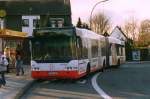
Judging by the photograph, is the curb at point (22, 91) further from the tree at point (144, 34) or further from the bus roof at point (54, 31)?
the tree at point (144, 34)

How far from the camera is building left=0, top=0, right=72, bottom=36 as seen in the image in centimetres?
7144

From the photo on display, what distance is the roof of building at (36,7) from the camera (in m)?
72.8

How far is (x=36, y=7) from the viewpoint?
7425 cm

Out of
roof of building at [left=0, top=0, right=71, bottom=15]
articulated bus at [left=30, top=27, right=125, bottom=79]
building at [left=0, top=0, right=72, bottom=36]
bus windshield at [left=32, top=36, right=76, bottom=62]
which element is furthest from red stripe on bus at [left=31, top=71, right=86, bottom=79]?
roof of building at [left=0, top=0, right=71, bottom=15]

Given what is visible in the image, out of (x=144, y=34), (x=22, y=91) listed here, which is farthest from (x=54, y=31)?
(x=144, y=34)

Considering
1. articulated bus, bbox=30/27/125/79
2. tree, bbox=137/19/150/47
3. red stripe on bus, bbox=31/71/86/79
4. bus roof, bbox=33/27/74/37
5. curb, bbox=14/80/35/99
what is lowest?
curb, bbox=14/80/35/99

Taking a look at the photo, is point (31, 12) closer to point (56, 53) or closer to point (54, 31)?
point (54, 31)

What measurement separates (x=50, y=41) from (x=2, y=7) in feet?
161

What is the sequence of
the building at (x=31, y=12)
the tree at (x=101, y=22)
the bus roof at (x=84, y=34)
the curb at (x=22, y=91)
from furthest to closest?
1. the tree at (x=101, y=22)
2. the building at (x=31, y=12)
3. the bus roof at (x=84, y=34)
4. the curb at (x=22, y=91)

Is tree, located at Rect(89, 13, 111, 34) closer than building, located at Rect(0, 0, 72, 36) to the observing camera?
No

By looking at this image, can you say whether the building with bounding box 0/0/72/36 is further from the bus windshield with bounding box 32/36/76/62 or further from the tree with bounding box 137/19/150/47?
the bus windshield with bounding box 32/36/76/62

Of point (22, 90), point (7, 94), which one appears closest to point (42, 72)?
point (22, 90)

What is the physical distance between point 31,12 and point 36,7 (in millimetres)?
1249

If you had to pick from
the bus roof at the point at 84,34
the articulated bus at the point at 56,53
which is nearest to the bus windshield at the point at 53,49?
the articulated bus at the point at 56,53
